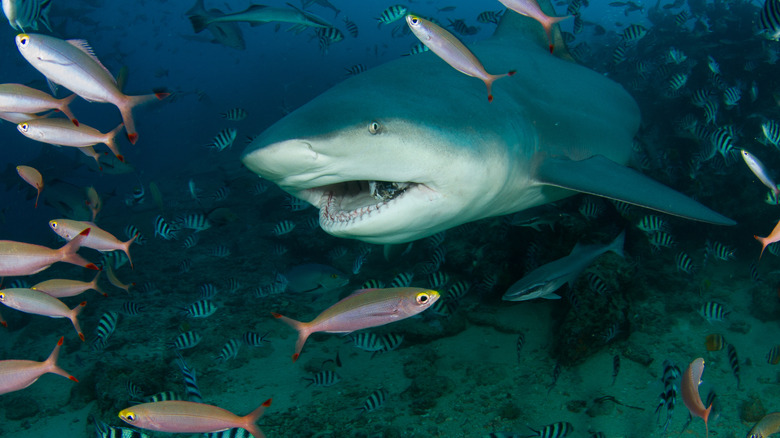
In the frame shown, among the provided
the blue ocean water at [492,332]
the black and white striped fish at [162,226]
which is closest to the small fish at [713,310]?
the blue ocean water at [492,332]

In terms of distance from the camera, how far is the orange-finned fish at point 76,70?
2125 millimetres

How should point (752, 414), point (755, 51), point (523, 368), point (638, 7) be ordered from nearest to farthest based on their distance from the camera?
point (752, 414) → point (523, 368) → point (755, 51) → point (638, 7)

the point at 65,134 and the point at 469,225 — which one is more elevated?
the point at 65,134

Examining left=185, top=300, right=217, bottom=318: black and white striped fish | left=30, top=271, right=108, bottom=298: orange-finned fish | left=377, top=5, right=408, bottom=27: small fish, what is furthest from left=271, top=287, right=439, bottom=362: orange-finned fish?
left=377, top=5, right=408, bottom=27: small fish

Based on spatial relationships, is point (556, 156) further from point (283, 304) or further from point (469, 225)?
point (283, 304)

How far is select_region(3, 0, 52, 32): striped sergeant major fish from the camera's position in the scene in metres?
3.38

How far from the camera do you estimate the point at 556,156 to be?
3.93 metres

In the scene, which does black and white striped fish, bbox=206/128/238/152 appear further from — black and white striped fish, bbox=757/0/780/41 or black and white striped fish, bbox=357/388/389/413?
black and white striped fish, bbox=757/0/780/41

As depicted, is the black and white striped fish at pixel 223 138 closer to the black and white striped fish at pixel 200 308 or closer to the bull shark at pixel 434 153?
the black and white striped fish at pixel 200 308

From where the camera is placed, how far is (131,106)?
7.26 ft

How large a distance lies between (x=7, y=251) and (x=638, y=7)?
2417 cm

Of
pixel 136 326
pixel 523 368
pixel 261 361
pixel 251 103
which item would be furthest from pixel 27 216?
pixel 523 368

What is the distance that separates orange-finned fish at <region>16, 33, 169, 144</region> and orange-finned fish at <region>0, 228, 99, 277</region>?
3.19 feet

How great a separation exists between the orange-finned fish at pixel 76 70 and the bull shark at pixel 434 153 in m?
0.65
